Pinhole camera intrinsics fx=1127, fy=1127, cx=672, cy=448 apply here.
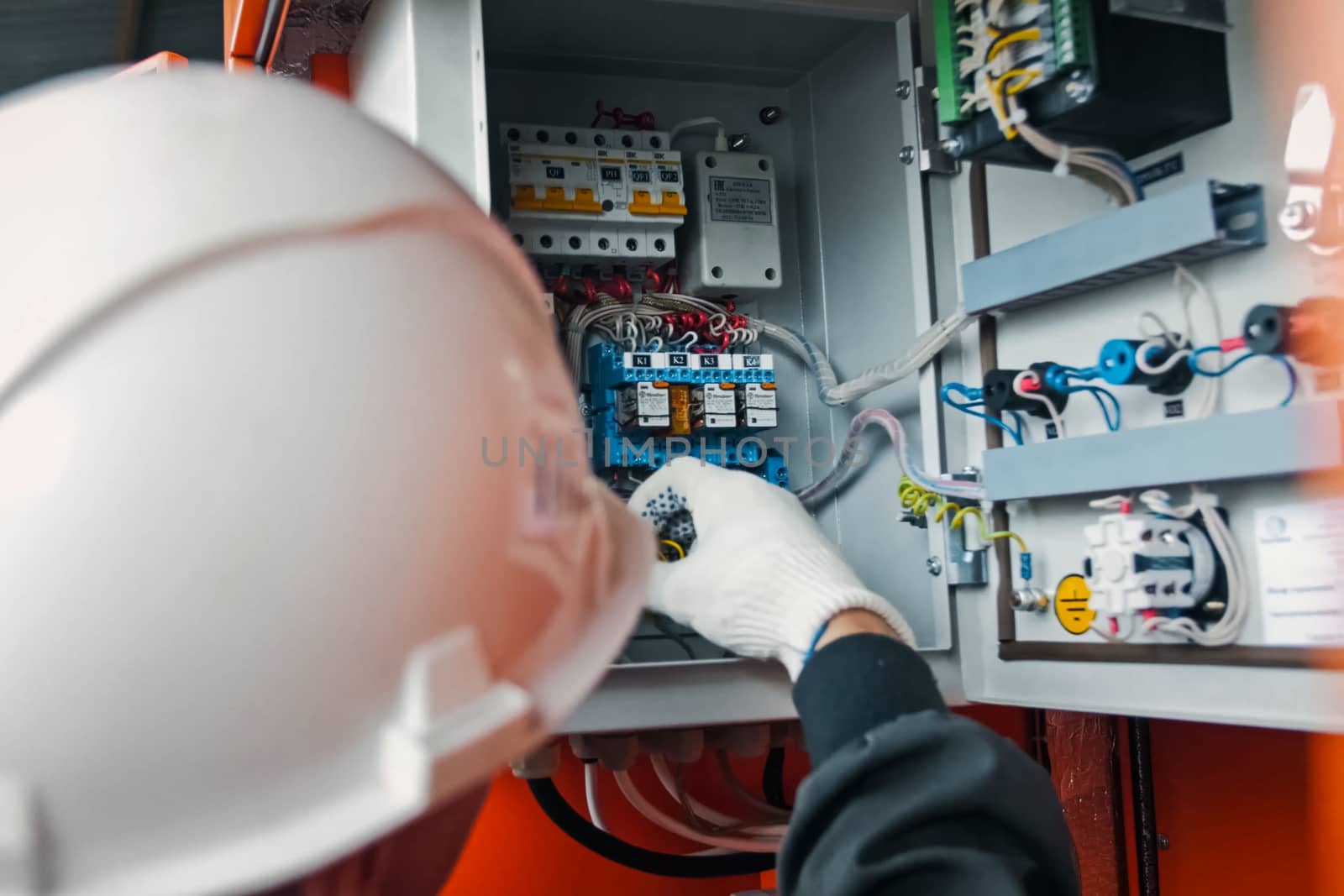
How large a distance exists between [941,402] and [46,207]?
96cm

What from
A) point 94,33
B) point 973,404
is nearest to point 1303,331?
point 973,404

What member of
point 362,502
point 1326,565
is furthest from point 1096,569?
point 362,502

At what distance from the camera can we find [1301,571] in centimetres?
90

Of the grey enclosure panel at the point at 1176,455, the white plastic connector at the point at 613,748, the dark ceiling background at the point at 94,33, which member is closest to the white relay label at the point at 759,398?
the grey enclosure panel at the point at 1176,455

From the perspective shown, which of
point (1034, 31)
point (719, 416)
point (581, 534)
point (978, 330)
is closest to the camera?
point (581, 534)

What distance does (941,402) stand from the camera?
1265 millimetres

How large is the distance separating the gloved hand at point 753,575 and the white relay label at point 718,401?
0.13 m

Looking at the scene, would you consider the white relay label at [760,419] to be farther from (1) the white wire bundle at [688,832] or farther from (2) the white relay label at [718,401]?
(1) the white wire bundle at [688,832]

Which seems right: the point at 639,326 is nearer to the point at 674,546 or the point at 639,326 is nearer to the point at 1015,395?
the point at 674,546

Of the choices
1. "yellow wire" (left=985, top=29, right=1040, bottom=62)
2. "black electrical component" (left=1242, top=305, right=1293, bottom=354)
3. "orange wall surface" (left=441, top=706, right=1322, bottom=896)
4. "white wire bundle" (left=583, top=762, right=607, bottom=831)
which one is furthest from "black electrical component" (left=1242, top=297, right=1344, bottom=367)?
"white wire bundle" (left=583, top=762, right=607, bottom=831)

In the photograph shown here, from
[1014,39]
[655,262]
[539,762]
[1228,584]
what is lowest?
[539,762]

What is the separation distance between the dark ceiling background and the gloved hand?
119 cm

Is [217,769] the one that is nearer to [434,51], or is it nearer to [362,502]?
[362,502]

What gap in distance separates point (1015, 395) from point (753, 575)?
33cm
